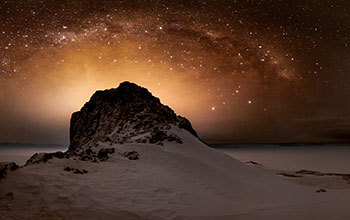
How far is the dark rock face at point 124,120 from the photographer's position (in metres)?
15.1

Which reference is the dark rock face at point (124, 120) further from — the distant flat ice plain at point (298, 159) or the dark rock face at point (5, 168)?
the distant flat ice plain at point (298, 159)

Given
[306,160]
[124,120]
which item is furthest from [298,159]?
[124,120]

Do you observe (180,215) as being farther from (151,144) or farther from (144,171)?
(151,144)

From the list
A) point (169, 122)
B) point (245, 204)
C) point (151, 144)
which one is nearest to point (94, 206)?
point (245, 204)

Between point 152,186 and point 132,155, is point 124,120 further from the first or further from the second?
point 152,186

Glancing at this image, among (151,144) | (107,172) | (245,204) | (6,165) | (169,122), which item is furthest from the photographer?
(169,122)

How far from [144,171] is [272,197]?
5.23 m

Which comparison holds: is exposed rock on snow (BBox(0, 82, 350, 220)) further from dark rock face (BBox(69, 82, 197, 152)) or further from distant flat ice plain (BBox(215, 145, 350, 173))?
distant flat ice plain (BBox(215, 145, 350, 173))

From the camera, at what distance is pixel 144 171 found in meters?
10.8

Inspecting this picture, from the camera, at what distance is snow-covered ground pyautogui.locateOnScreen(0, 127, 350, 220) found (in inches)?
285

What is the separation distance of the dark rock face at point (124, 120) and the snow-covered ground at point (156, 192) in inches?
75.3

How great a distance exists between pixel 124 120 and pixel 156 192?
28.5 feet

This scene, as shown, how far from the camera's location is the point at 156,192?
908 cm

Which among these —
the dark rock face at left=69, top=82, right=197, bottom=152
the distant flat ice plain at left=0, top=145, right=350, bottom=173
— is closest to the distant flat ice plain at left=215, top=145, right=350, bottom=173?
the distant flat ice plain at left=0, top=145, right=350, bottom=173
